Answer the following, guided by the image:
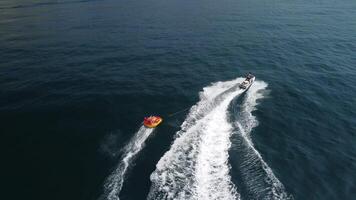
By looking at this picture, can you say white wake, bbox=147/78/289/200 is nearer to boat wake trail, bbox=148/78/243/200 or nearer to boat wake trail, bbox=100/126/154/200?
boat wake trail, bbox=148/78/243/200

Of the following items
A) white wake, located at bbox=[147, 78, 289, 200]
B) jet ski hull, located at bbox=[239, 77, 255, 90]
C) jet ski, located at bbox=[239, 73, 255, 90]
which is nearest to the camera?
white wake, located at bbox=[147, 78, 289, 200]

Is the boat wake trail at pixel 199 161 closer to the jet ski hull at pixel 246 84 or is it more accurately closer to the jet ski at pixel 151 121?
the jet ski at pixel 151 121

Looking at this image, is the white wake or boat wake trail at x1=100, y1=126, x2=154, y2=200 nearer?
boat wake trail at x1=100, y1=126, x2=154, y2=200

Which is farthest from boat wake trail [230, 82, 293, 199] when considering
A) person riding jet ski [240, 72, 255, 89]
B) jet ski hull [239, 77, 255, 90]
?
person riding jet ski [240, 72, 255, 89]

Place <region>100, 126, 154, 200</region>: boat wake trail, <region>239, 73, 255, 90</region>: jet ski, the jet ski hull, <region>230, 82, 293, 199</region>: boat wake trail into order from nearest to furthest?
<region>100, 126, 154, 200</region>: boat wake trail
<region>230, 82, 293, 199</region>: boat wake trail
the jet ski hull
<region>239, 73, 255, 90</region>: jet ski

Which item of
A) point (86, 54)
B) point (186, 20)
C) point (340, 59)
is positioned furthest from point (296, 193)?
point (186, 20)
